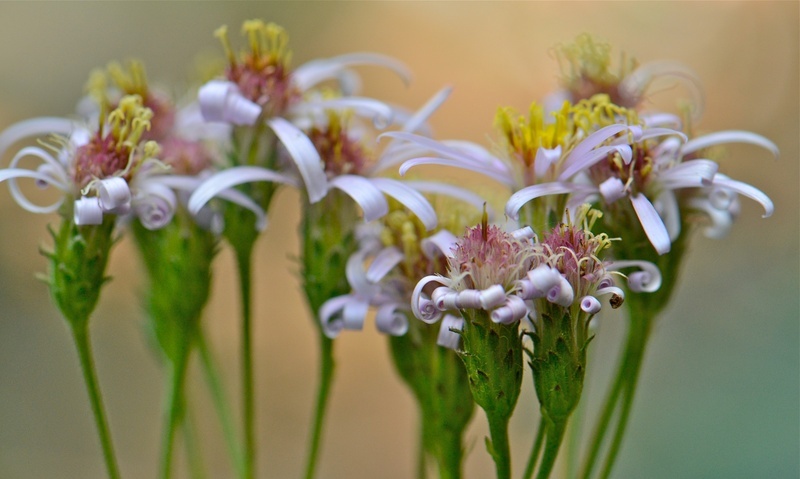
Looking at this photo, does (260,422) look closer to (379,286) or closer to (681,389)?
(681,389)

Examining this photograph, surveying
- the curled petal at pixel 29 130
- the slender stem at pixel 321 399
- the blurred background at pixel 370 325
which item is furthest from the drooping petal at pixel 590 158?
the blurred background at pixel 370 325

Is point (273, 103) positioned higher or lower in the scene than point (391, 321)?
higher

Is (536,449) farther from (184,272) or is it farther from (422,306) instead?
(184,272)

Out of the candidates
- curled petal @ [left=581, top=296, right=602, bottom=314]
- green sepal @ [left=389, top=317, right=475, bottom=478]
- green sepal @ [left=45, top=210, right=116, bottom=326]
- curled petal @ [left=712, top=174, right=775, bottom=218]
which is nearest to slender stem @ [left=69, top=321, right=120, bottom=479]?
green sepal @ [left=45, top=210, right=116, bottom=326]

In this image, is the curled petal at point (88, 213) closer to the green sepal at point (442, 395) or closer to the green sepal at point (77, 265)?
the green sepal at point (77, 265)

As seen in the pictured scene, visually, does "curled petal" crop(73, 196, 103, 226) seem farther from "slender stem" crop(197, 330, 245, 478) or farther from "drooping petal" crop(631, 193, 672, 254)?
"drooping petal" crop(631, 193, 672, 254)

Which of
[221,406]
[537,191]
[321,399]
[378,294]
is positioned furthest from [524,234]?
[221,406]
